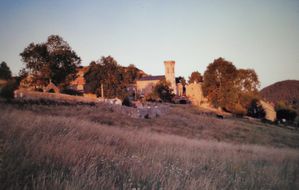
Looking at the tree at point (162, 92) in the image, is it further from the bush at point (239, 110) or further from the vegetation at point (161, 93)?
the bush at point (239, 110)

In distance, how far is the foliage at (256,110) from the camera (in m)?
59.3

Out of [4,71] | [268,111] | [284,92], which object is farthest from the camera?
[284,92]

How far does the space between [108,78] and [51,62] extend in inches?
473

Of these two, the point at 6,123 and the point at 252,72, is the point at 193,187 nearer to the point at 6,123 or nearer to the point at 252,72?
the point at 6,123

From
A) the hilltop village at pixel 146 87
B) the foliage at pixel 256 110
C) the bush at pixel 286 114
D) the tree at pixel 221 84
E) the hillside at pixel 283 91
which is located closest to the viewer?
the hilltop village at pixel 146 87

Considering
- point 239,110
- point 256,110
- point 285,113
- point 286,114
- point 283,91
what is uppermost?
point 283,91

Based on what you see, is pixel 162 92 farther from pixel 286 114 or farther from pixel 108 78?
pixel 286 114

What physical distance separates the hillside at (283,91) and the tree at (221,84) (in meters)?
35.1

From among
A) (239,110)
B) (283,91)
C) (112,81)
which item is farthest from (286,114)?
(112,81)

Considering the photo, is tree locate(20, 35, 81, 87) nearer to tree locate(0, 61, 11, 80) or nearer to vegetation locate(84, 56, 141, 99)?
vegetation locate(84, 56, 141, 99)

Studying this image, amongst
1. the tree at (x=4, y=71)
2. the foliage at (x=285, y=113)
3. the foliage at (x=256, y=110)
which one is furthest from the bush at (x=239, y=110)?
the tree at (x=4, y=71)

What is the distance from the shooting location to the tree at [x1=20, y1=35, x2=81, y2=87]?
48.8m

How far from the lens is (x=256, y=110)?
60.3m

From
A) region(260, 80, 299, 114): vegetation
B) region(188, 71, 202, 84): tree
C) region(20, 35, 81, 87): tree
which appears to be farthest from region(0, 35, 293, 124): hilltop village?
region(260, 80, 299, 114): vegetation
